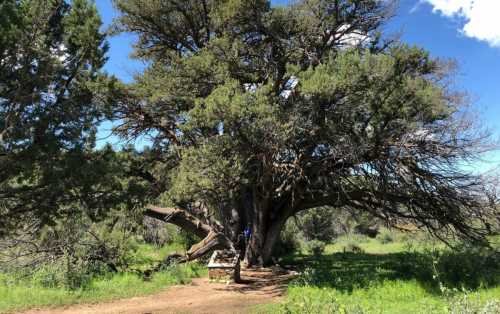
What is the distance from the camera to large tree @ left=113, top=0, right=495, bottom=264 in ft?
37.1

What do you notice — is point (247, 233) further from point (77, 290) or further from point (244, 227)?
point (77, 290)

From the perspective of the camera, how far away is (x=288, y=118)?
11688mm

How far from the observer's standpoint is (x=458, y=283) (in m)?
10.1

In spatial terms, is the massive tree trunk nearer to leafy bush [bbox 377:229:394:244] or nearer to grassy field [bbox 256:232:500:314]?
grassy field [bbox 256:232:500:314]

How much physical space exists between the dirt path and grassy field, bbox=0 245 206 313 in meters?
0.45

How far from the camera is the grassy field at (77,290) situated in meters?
9.94

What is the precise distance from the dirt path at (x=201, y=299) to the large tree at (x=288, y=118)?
2597mm

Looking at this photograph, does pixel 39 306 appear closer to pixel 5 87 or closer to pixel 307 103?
pixel 5 87

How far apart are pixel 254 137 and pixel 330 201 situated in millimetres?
5668

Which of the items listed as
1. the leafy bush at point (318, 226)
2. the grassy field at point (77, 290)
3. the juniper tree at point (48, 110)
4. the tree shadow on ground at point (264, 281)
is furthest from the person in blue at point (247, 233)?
the leafy bush at point (318, 226)

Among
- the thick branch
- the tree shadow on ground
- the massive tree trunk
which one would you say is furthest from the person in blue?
the thick branch

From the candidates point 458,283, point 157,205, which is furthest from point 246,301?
point 157,205

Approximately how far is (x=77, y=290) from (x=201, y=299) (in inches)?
128

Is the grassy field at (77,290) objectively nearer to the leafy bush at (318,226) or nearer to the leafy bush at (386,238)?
the leafy bush at (318,226)
